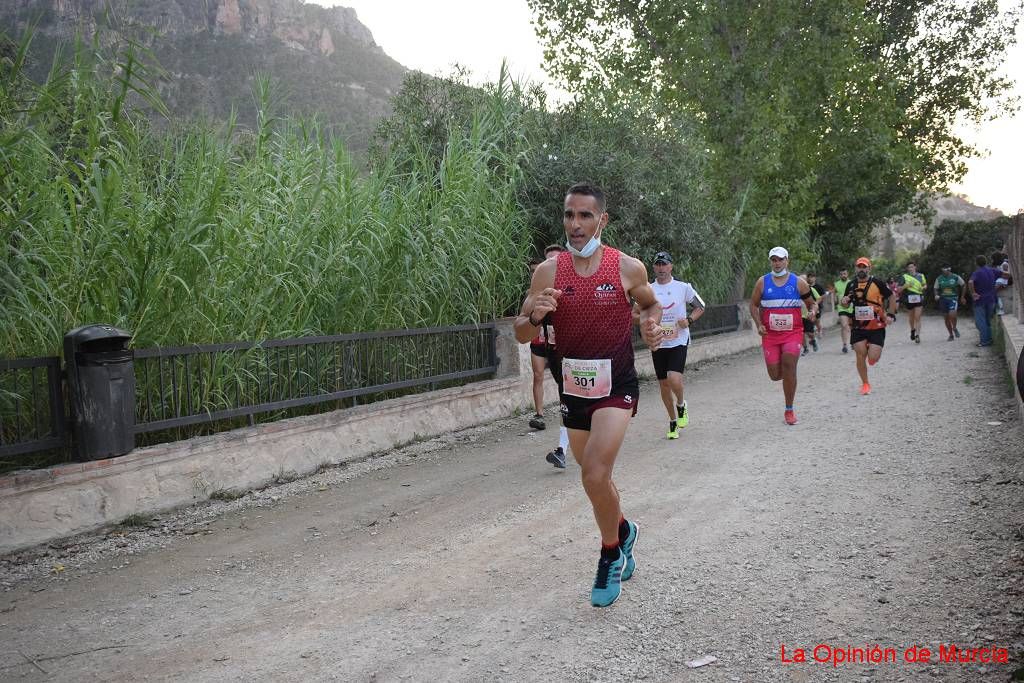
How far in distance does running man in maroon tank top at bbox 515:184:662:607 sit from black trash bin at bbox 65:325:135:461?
10.5 feet

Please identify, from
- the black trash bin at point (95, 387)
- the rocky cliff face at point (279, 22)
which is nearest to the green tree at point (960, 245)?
the rocky cliff face at point (279, 22)

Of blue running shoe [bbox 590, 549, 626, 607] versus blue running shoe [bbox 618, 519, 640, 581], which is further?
blue running shoe [bbox 618, 519, 640, 581]

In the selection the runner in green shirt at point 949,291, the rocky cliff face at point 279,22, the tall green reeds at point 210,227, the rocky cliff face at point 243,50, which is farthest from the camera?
the rocky cliff face at point 279,22

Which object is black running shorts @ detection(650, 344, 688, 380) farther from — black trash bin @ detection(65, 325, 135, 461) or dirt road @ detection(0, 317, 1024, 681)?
black trash bin @ detection(65, 325, 135, 461)

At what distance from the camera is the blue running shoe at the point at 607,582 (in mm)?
4137

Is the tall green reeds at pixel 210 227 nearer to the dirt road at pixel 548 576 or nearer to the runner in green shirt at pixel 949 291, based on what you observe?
the dirt road at pixel 548 576

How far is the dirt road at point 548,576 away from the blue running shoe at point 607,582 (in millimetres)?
67

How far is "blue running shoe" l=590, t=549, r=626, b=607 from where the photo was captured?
4.14m

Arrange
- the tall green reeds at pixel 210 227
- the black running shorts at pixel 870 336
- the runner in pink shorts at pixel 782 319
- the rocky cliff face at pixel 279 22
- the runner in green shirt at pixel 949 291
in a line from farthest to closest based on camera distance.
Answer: the rocky cliff face at pixel 279 22 < the runner in green shirt at pixel 949 291 < the black running shorts at pixel 870 336 < the runner in pink shorts at pixel 782 319 < the tall green reeds at pixel 210 227

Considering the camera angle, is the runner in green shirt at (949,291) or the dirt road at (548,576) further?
the runner in green shirt at (949,291)

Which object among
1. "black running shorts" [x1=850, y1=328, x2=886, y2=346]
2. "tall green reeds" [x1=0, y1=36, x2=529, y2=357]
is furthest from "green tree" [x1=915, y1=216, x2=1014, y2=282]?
"tall green reeds" [x1=0, y1=36, x2=529, y2=357]

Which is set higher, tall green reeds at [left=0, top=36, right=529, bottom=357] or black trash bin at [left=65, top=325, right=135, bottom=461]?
tall green reeds at [left=0, top=36, right=529, bottom=357]

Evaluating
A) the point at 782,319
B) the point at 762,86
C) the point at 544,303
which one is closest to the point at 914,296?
the point at 762,86

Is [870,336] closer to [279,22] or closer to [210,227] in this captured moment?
[210,227]
